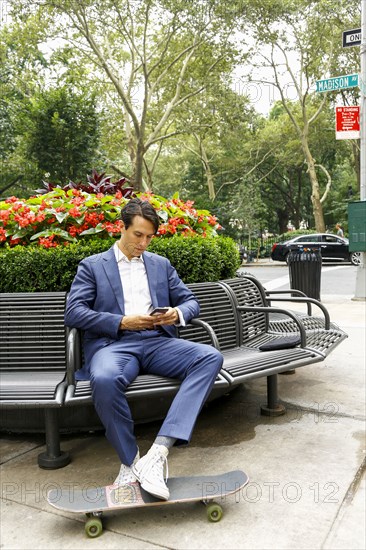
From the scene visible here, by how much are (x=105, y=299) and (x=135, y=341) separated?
31 cm

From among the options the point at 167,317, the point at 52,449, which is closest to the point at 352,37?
the point at 167,317

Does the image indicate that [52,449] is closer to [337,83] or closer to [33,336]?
[33,336]

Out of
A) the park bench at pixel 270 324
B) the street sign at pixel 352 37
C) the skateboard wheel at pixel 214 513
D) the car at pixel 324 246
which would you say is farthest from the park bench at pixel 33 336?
the car at pixel 324 246

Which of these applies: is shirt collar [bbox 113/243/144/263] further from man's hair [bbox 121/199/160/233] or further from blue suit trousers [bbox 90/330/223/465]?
blue suit trousers [bbox 90/330/223/465]

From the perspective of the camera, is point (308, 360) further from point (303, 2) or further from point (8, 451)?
point (303, 2)

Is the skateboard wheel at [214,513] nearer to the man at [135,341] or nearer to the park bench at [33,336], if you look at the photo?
the man at [135,341]

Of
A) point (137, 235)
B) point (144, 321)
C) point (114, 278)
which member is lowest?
point (144, 321)

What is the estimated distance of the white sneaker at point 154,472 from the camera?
2465 mm

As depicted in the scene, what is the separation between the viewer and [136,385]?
2.90m

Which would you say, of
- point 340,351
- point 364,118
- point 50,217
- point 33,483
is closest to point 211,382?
point 33,483

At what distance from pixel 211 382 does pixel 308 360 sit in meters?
1.01

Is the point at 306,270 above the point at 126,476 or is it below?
above

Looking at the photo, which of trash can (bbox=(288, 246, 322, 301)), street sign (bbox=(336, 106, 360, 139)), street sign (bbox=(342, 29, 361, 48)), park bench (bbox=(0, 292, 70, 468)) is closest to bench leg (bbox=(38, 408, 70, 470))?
park bench (bbox=(0, 292, 70, 468))

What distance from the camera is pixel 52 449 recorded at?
321 cm
